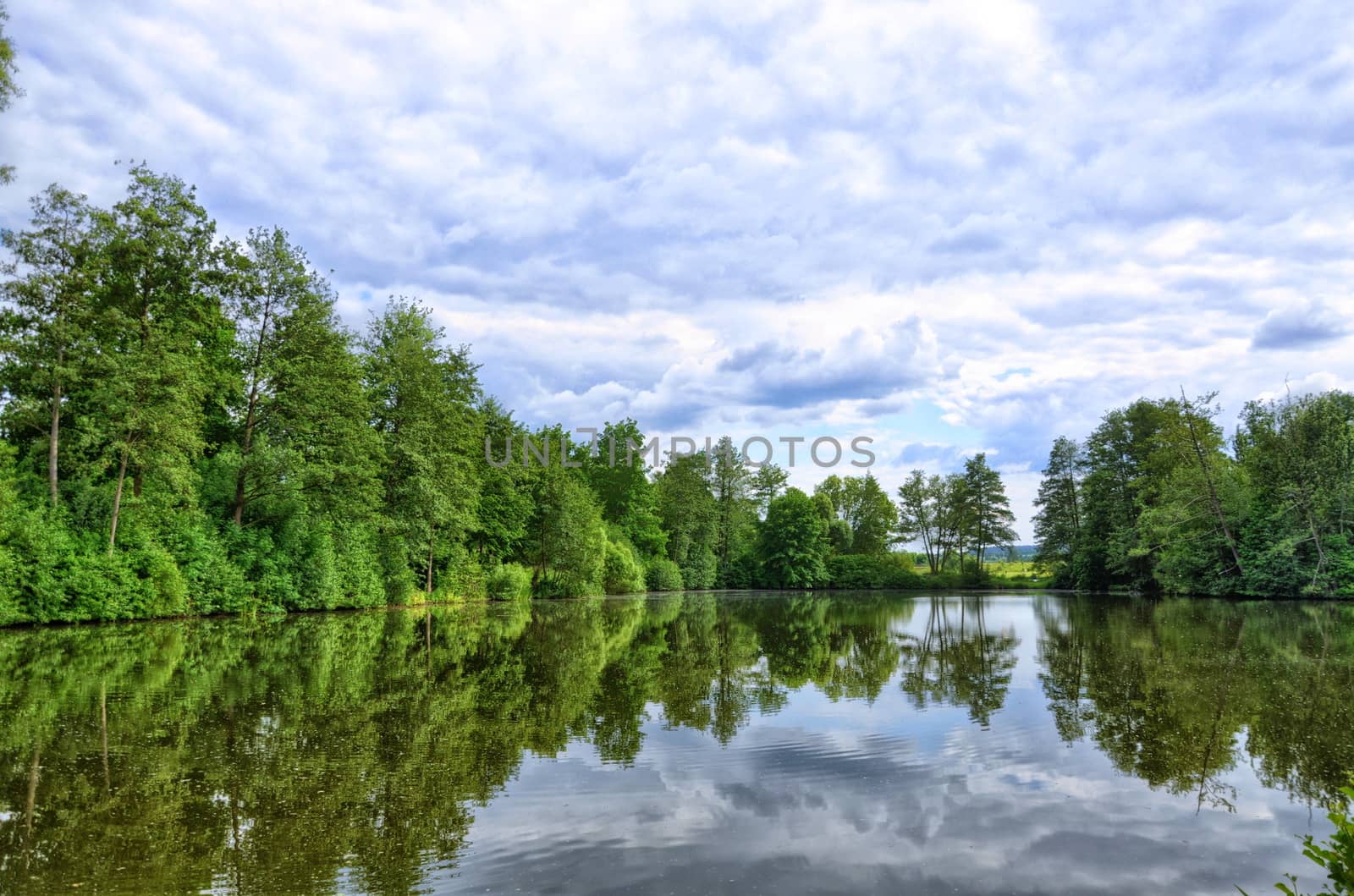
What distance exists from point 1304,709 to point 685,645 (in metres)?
12.4

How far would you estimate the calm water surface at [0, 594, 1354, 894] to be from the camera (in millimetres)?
5277

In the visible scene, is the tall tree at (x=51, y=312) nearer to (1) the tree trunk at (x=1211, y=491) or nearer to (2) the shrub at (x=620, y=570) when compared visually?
(2) the shrub at (x=620, y=570)

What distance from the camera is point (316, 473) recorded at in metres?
29.6

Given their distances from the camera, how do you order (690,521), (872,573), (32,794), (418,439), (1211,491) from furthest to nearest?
(872,573) < (690,521) < (1211,491) < (418,439) < (32,794)

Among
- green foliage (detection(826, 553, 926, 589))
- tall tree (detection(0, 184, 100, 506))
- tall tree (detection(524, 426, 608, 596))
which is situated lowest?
green foliage (detection(826, 553, 926, 589))

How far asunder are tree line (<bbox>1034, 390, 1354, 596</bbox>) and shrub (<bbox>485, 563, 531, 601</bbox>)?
34.4 meters

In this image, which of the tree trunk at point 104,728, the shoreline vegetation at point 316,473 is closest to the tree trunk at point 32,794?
the tree trunk at point 104,728

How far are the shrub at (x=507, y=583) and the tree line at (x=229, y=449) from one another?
0.15 metres

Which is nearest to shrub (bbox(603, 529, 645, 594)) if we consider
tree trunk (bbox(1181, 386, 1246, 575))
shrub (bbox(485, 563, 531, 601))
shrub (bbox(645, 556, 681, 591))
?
shrub (bbox(645, 556, 681, 591))

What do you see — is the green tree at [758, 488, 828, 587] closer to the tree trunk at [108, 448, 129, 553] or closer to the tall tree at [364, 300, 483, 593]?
the tall tree at [364, 300, 483, 593]

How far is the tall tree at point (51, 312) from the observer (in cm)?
2241

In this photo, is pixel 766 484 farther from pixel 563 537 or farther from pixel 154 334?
pixel 154 334

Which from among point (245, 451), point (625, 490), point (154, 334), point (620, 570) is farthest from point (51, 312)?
point (625, 490)

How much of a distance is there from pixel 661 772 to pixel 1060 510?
6551 cm
